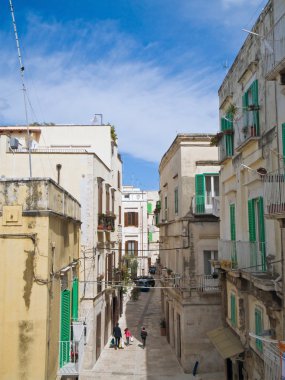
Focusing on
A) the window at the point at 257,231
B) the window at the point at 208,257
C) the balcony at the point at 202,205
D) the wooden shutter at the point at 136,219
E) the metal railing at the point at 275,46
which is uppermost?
the metal railing at the point at 275,46

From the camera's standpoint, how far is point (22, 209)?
1162 cm

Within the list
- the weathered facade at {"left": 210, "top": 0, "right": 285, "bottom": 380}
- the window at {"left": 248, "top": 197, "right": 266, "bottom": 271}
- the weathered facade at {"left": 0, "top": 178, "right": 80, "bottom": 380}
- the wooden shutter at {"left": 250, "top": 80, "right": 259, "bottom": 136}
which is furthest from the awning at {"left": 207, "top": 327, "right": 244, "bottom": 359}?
the wooden shutter at {"left": 250, "top": 80, "right": 259, "bottom": 136}

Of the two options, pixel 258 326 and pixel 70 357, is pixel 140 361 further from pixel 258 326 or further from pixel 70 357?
pixel 258 326

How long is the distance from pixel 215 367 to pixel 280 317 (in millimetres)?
12941

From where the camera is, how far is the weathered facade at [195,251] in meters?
22.0

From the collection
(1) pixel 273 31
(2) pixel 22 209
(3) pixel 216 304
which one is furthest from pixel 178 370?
(1) pixel 273 31

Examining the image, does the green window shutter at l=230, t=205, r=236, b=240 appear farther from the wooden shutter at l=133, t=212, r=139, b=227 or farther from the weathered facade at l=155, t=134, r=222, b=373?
the wooden shutter at l=133, t=212, r=139, b=227

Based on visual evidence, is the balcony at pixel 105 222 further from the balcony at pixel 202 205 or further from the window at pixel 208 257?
the window at pixel 208 257

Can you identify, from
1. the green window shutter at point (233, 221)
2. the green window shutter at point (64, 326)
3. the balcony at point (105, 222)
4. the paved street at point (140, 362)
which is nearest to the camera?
the green window shutter at point (64, 326)

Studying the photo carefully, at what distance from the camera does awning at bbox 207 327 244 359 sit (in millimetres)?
14211

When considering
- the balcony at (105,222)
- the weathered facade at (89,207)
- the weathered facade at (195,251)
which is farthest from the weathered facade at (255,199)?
the balcony at (105,222)

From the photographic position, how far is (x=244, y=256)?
43.4ft

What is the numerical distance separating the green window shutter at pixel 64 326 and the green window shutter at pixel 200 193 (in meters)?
10.1

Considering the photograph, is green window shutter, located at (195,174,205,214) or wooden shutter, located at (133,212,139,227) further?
wooden shutter, located at (133,212,139,227)
